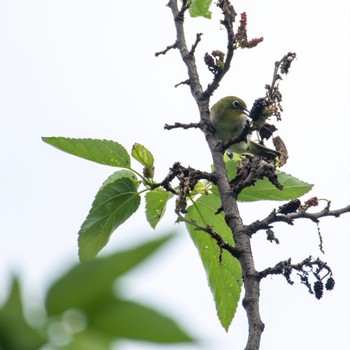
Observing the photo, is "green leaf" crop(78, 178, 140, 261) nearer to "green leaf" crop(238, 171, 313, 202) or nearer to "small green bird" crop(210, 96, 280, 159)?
"green leaf" crop(238, 171, 313, 202)

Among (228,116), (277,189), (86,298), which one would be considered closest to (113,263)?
(86,298)

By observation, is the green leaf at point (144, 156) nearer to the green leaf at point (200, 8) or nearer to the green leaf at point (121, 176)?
the green leaf at point (121, 176)

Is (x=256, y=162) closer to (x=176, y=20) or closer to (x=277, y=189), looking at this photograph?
(x=277, y=189)

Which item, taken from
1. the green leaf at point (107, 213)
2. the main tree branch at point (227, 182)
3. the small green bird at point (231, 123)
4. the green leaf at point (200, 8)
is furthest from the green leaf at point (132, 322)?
the small green bird at point (231, 123)

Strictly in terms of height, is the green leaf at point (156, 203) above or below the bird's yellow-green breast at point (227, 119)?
below

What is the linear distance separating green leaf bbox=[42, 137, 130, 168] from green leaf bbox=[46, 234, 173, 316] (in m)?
2.85

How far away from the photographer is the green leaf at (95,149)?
10.6 ft

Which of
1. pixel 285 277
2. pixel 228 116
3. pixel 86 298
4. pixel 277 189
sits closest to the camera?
pixel 86 298

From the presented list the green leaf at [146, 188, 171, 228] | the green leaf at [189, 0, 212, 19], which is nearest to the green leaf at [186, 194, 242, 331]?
the green leaf at [146, 188, 171, 228]

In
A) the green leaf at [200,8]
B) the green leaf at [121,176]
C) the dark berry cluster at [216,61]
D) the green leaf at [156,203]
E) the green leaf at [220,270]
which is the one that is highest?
the green leaf at [200,8]

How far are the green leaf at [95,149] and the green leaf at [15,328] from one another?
2859 millimetres

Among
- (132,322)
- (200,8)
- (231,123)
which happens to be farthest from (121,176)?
(132,322)

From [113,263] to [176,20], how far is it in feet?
11.0

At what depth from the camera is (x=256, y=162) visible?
2.96 m
